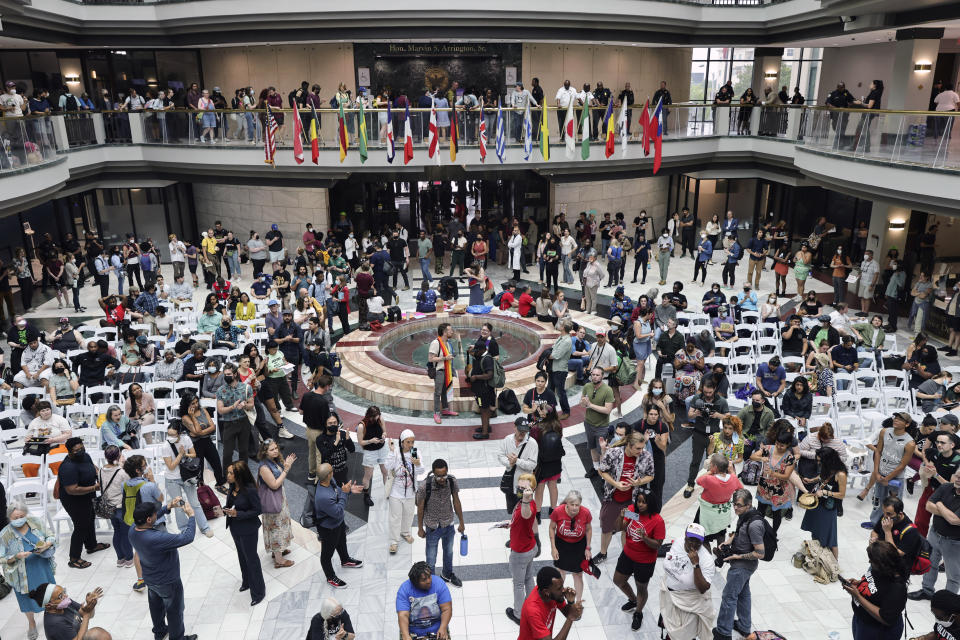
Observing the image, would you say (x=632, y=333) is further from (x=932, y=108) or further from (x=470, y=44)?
(x=470, y=44)

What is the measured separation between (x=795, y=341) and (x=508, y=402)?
6.86 meters

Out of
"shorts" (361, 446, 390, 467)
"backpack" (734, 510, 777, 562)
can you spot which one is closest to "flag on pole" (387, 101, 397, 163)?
"shorts" (361, 446, 390, 467)

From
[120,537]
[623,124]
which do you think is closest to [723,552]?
[120,537]

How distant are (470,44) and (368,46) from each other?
3.67m

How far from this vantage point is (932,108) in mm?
20531

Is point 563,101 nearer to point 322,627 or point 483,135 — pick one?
point 483,135

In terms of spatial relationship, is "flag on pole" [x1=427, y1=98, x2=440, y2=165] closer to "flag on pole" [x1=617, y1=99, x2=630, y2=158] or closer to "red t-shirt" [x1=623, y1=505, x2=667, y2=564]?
"flag on pole" [x1=617, y1=99, x2=630, y2=158]

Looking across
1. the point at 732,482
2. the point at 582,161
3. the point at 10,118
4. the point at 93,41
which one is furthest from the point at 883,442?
the point at 93,41

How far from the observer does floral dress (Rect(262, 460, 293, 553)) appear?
29.1 feet

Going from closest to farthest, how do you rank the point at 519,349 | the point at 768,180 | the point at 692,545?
the point at 692,545
the point at 519,349
the point at 768,180

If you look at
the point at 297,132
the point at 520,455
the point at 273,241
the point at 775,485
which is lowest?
the point at 775,485

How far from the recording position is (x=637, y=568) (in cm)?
776

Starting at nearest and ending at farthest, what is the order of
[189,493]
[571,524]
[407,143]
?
[571,524]
[189,493]
[407,143]

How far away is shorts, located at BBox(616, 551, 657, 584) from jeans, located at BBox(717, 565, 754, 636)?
810mm
